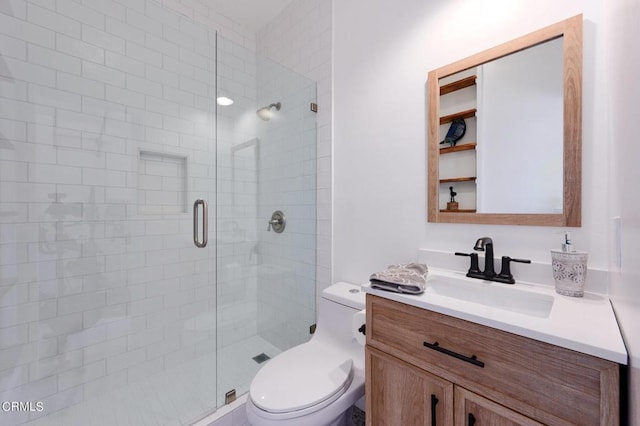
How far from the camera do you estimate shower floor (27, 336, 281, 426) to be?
148 cm

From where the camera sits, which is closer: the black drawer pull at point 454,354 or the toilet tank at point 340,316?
the black drawer pull at point 454,354

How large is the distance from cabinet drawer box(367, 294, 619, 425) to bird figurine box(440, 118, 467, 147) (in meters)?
0.82

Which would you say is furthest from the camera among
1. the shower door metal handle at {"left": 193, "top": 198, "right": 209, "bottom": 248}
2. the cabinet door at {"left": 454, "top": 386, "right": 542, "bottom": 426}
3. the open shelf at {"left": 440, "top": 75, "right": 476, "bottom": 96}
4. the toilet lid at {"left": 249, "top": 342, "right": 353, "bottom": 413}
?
the shower door metal handle at {"left": 193, "top": 198, "right": 209, "bottom": 248}

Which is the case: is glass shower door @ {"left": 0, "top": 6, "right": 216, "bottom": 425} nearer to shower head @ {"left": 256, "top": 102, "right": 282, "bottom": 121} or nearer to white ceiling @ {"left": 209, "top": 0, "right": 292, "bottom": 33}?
white ceiling @ {"left": 209, "top": 0, "right": 292, "bottom": 33}

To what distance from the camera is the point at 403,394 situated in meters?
0.96

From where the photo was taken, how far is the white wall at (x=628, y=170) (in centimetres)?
51

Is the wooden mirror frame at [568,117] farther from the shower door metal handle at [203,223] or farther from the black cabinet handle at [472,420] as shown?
the shower door metal handle at [203,223]

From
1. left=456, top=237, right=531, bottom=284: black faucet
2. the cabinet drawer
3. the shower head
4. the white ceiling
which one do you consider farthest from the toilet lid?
the white ceiling

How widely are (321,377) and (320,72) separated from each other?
6.14 feet

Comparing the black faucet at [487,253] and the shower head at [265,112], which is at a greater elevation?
the shower head at [265,112]

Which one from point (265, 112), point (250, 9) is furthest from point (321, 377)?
point (250, 9)

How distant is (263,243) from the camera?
217cm

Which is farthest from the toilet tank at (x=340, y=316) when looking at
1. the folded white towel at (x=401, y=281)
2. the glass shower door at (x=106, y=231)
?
the glass shower door at (x=106, y=231)

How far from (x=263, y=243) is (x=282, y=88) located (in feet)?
3.96
